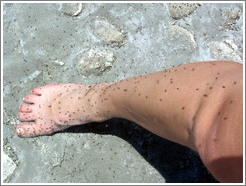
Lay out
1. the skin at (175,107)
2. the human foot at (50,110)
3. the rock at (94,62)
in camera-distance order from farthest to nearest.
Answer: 1. the rock at (94,62)
2. the human foot at (50,110)
3. the skin at (175,107)

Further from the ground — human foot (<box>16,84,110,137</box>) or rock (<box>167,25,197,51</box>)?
rock (<box>167,25,197,51</box>)

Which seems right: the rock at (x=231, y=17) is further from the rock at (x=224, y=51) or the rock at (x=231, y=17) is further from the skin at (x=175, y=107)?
the skin at (x=175, y=107)

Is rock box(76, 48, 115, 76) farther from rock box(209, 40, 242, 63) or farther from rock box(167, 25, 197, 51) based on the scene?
rock box(209, 40, 242, 63)

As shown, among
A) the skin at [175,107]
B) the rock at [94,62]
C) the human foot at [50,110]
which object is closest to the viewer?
the skin at [175,107]

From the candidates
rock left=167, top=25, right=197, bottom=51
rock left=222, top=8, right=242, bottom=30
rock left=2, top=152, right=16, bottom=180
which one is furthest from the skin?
rock left=222, top=8, right=242, bottom=30

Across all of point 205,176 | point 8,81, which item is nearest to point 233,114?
point 205,176

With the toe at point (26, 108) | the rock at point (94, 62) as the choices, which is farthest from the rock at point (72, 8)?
the toe at point (26, 108)

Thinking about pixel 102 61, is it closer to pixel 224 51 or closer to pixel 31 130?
pixel 31 130
